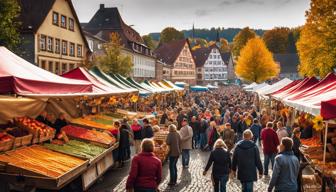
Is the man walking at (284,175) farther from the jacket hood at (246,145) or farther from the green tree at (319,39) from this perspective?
the green tree at (319,39)

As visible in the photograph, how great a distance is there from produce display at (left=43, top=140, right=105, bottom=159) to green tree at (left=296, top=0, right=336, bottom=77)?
27181 millimetres

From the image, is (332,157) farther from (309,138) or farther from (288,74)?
(288,74)

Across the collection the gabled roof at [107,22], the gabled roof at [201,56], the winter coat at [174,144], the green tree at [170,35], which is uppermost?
the green tree at [170,35]

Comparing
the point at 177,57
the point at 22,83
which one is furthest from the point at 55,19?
the point at 177,57

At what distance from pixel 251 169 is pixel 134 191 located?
2866 millimetres

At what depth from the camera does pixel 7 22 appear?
26031mm

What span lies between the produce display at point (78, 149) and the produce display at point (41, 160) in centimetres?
39

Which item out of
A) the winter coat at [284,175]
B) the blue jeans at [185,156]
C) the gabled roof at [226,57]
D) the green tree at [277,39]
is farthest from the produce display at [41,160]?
the gabled roof at [226,57]

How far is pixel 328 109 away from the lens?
8492 millimetres

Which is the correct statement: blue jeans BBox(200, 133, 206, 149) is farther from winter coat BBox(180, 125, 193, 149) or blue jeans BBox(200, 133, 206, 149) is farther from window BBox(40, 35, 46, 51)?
window BBox(40, 35, 46, 51)

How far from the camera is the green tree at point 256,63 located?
7300cm

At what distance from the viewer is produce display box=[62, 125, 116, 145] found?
44.2 ft

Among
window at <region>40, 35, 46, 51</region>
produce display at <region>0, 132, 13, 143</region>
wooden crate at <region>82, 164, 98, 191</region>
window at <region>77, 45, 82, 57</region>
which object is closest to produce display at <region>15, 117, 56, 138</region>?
produce display at <region>0, 132, 13, 143</region>

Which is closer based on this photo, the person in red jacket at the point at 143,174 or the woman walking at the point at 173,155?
the person in red jacket at the point at 143,174
